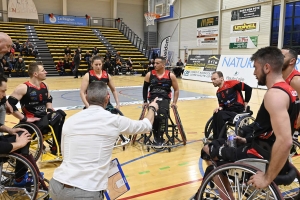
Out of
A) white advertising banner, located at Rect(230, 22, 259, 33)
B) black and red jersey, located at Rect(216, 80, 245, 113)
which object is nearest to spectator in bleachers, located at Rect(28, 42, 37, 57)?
white advertising banner, located at Rect(230, 22, 259, 33)

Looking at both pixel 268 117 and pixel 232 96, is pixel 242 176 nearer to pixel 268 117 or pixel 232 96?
pixel 268 117

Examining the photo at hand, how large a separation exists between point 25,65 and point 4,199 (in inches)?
541

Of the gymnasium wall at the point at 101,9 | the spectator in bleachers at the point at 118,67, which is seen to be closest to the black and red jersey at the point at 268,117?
the spectator in bleachers at the point at 118,67

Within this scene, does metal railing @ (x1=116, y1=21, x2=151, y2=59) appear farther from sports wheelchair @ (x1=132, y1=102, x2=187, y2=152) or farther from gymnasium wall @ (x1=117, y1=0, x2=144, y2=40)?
sports wheelchair @ (x1=132, y1=102, x2=187, y2=152)

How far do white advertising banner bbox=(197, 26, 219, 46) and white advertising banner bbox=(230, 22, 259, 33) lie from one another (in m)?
1.24

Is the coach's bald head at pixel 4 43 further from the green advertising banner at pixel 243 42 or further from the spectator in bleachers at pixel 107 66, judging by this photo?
the green advertising banner at pixel 243 42

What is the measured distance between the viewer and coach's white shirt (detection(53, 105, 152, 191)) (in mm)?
1750

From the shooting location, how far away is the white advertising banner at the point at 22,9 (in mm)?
18109

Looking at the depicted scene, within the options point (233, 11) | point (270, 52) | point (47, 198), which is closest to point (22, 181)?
point (47, 198)

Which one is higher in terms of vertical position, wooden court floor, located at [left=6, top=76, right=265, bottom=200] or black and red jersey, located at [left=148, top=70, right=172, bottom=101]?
black and red jersey, located at [left=148, top=70, right=172, bottom=101]

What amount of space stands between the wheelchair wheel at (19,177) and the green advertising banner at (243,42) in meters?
13.6

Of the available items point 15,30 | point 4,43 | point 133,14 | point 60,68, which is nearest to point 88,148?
point 4,43

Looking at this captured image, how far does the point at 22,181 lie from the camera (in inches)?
102

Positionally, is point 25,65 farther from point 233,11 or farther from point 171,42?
point 233,11
